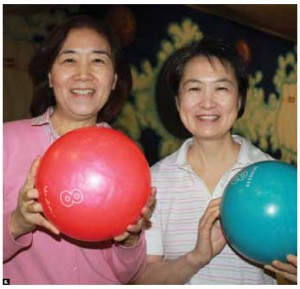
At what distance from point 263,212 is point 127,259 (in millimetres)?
447

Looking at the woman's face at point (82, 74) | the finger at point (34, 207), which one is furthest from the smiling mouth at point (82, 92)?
the finger at point (34, 207)

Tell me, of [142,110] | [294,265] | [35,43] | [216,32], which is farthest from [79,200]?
[216,32]

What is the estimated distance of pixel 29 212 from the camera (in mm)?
1312

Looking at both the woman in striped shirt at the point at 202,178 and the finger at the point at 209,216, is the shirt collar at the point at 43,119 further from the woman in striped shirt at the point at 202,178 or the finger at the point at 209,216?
the finger at the point at 209,216

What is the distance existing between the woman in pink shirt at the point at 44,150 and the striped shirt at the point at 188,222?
9cm

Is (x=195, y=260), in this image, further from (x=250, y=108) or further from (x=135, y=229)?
(x=250, y=108)

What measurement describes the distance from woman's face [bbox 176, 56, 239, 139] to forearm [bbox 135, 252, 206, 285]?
41 centimetres

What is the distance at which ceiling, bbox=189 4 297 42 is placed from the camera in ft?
11.2

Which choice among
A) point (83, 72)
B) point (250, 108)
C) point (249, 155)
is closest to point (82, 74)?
point (83, 72)

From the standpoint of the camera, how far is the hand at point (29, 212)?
1299mm

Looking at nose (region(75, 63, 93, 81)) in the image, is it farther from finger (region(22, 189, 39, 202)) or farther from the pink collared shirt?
finger (region(22, 189, 39, 202))

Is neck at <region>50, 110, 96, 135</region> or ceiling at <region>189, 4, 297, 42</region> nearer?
neck at <region>50, 110, 96, 135</region>

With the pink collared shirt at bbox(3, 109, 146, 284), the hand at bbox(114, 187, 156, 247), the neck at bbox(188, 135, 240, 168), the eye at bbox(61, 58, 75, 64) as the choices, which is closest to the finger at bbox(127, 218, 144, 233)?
the hand at bbox(114, 187, 156, 247)

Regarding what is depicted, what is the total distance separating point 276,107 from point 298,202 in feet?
10.2
